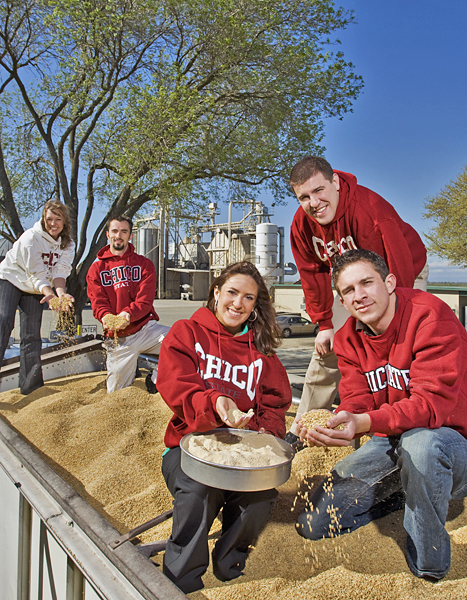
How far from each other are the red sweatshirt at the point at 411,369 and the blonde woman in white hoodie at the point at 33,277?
9.14ft

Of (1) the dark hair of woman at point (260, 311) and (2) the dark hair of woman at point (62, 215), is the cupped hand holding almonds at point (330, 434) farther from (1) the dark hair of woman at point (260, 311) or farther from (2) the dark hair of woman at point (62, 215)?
(2) the dark hair of woman at point (62, 215)

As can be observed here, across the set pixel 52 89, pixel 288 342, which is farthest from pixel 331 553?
pixel 288 342

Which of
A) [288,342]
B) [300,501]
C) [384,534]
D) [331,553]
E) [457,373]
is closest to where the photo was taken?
[457,373]

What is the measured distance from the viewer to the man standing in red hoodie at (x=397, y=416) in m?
1.38

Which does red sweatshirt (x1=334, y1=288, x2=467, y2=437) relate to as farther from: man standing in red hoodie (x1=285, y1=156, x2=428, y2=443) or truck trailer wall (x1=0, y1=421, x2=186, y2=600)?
truck trailer wall (x1=0, y1=421, x2=186, y2=600)

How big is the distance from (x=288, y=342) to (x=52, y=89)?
9.39m

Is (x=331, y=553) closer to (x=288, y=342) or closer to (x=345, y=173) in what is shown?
(x=345, y=173)

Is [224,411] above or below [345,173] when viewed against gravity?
below

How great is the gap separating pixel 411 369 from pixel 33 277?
3.23 metres

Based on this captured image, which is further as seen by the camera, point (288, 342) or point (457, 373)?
point (288, 342)

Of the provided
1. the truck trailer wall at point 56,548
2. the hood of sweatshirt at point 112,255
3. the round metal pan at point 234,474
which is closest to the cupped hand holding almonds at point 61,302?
the hood of sweatshirt at point 112,255

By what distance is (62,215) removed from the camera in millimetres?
3809

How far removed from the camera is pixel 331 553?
161 centimetres

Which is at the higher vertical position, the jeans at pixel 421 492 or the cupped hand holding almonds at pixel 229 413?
the cupped hand holding almonds at pixel 229 413
